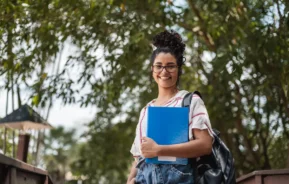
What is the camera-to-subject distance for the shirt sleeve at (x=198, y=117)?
2529 millimetres

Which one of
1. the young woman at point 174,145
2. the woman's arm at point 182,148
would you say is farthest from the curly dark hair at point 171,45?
the woman's arm at point 182,148

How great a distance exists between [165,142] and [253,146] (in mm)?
9418

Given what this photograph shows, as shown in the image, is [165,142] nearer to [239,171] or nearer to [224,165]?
[224,165]

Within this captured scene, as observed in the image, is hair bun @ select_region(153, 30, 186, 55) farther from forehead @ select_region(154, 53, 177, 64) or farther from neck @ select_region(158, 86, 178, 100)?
neck @ select_region(158, 86, 178, 100)

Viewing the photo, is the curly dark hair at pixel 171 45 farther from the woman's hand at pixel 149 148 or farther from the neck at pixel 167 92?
the woman's hand at pixel 149 148

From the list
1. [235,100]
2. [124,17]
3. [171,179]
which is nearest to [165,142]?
[171,179]

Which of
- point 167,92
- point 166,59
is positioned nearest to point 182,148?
point 167,92

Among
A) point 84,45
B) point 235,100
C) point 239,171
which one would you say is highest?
point 84,45

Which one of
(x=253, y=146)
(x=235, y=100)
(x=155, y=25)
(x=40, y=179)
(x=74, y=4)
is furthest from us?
(x=253, y=146)

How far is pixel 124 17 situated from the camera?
8523 millimetres

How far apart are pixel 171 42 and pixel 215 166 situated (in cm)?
65

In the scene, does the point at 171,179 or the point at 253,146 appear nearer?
the point at 171,179

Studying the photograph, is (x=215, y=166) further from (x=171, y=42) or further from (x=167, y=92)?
(x=171, y=42)

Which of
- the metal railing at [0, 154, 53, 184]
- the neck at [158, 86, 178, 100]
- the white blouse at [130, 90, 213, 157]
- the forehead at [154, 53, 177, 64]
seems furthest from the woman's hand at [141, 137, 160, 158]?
the metal railing at [0, 154, 53, 184]
